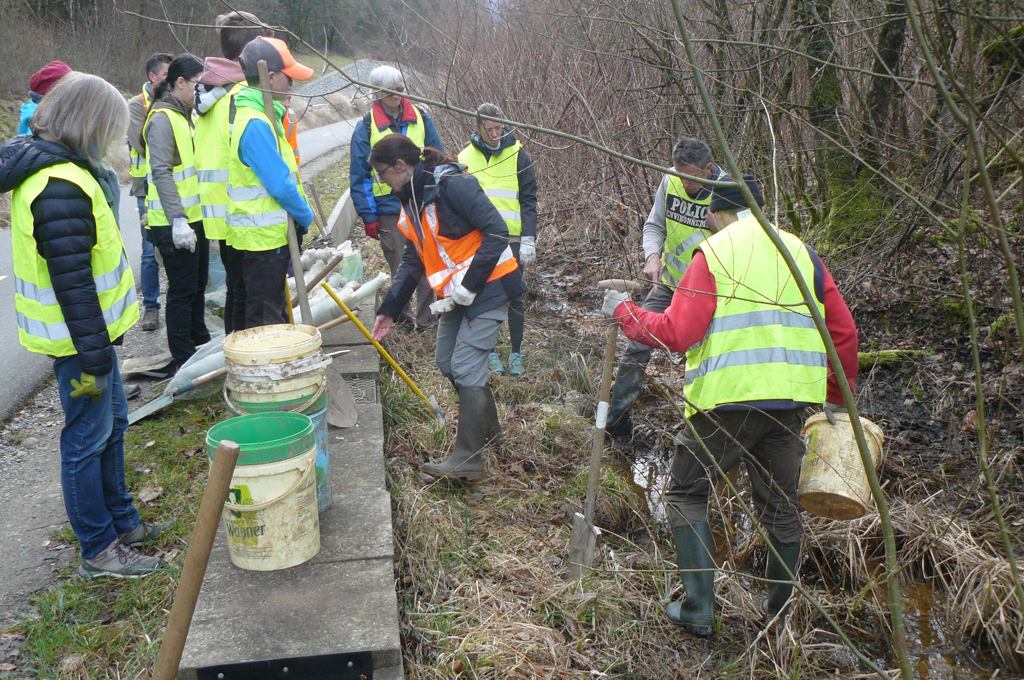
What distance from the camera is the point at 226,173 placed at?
450 cm

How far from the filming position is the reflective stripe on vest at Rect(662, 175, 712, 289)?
15.2 feet

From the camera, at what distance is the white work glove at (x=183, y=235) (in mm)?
5012

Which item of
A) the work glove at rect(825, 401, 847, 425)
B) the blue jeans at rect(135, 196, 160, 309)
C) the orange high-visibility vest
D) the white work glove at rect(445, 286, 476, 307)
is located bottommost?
the blue jeans at rect(135, 196, 160, 309)

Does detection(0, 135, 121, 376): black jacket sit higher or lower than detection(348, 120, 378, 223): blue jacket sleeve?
higher

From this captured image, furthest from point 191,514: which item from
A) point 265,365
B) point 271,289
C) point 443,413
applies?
point 443,413

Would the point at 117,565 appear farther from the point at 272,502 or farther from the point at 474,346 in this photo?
the point at 474,346

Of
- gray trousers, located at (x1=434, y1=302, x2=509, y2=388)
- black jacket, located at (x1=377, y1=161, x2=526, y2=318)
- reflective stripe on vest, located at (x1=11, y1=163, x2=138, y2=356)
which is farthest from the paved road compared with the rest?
reflective stripe on vest, located at (x1=11, y1=163, x2=138, y2=356)

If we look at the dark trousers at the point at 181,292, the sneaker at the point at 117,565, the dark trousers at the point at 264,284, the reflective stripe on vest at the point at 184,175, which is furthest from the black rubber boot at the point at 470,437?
the reflective stripe on vest at the point at 184,175

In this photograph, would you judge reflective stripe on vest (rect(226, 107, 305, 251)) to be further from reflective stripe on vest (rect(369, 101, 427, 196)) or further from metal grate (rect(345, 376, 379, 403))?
reflective stripe on vest (rect(369, 101, 427, 196))

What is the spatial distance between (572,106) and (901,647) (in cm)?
640

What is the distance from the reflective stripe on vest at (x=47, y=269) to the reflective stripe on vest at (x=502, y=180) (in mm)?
3018

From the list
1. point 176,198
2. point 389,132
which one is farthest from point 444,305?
point 389,132

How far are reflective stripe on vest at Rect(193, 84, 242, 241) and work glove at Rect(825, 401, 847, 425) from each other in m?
3.39

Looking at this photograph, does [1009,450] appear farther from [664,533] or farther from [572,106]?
[572,106]
